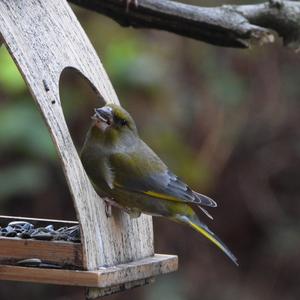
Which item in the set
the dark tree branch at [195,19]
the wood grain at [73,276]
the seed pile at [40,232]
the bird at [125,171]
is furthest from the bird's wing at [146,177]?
the dark tree branch at [195,19]

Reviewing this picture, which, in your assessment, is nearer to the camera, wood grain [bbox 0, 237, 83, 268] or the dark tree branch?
wood grain [bbox 0, 237, 83, 268]

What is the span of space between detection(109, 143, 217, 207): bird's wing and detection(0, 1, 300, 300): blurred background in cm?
320

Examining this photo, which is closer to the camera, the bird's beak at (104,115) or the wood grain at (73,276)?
the wood grain at (73,276)

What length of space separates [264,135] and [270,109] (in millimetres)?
266

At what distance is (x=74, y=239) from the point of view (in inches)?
134

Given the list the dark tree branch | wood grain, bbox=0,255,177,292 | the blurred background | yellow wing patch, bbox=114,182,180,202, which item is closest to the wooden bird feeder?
wood grain, bbox=0,255,177,292

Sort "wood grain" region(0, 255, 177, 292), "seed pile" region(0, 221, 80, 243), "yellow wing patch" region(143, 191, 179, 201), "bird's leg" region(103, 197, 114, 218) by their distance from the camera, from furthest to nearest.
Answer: "yellow wing patch" region(143, 191, 179, 201) → "bird's leg" region(103, 197, 114, 218) → "seed pile" region(0, 221, 80, 243) → "wood grain" region(0, 255, 177, 292)

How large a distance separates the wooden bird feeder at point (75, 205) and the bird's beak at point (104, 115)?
18cm

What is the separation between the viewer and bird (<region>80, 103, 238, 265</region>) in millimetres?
3697

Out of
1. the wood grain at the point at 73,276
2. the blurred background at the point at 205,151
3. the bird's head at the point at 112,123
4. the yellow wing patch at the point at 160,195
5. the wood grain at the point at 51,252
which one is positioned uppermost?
the bird's head at the point at 112,123

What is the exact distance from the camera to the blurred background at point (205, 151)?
721cm

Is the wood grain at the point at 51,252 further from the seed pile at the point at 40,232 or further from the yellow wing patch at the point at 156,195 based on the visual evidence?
the yellow wing patch at the point at 156,195

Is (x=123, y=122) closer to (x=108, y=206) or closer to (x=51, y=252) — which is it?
(x=108, y=206)

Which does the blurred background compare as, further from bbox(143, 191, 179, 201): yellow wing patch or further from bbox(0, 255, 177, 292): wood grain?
bbox(0, 255, 177, 292): wood grain
